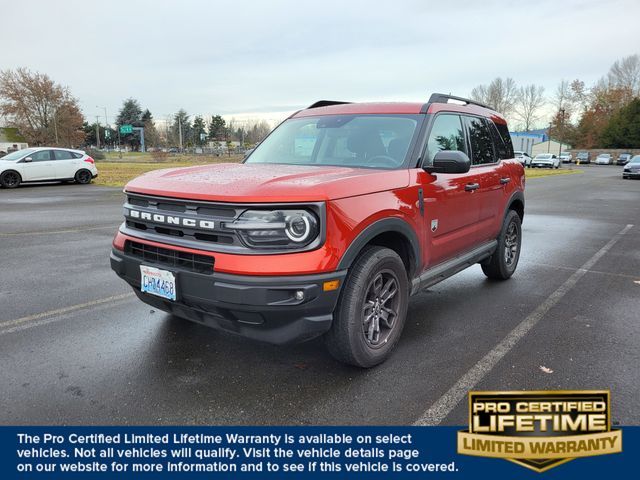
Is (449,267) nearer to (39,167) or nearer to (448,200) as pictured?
(448,200)

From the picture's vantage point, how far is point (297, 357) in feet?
12.2

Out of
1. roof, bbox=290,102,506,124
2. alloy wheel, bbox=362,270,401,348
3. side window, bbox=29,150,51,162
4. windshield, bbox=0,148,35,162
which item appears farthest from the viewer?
side window, bbox=29,150,51,162

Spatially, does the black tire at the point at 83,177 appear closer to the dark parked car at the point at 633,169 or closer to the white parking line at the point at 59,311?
the white parking line at the point at 59,311

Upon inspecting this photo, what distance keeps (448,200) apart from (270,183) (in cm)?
182

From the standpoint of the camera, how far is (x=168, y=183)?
3.41m

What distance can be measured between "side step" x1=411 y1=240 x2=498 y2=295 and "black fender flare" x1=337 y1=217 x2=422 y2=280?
0.16m

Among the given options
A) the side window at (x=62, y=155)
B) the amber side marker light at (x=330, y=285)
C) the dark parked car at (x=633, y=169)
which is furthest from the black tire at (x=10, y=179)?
the dark parked car at (x=633, y=169)

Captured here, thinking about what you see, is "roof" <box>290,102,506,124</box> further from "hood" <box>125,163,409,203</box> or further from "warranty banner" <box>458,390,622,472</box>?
"warranty banner" <box>458,390,622,472</box>

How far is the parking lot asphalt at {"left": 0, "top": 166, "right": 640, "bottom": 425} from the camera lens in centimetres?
298

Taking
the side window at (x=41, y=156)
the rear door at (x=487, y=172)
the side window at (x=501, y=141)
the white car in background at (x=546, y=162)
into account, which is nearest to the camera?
the rear door at (x=487, y=172)

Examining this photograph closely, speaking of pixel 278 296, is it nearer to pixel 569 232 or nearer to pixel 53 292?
pixel 53 292

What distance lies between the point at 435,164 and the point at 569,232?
734cm

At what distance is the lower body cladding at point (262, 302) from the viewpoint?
286 centimetres

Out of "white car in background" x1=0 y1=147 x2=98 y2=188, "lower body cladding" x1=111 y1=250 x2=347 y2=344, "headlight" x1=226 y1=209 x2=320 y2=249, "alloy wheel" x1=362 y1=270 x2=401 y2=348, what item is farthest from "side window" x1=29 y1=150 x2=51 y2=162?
"alloy wheel" x1=362 y1=270 x2=401 y2=348
